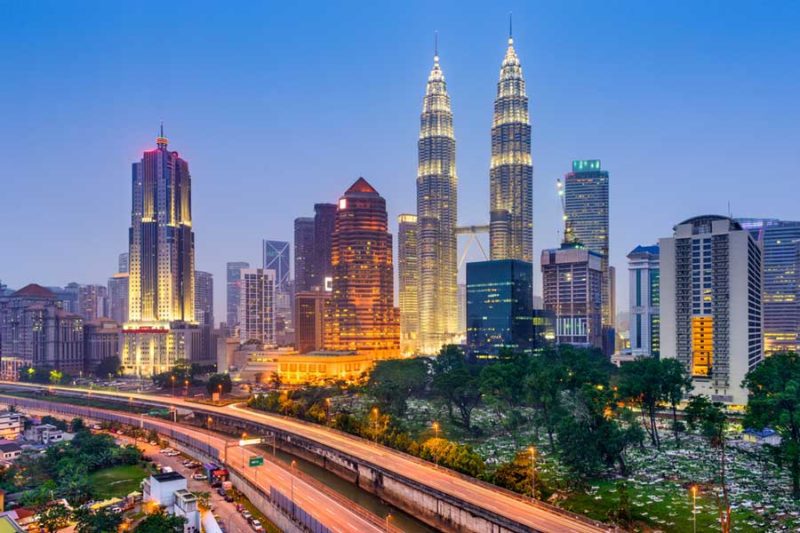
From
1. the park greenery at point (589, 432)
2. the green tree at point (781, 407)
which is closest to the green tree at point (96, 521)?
the park greenery at point (589, 432)

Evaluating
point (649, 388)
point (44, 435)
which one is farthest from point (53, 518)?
point (649, 388)

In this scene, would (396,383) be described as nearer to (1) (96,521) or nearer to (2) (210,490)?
(2) (210,490)

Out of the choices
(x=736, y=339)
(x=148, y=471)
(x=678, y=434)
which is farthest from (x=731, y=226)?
(x=148, y=471)

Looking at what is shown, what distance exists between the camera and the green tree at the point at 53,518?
172 ft

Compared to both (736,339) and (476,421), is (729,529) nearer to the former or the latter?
(476,421)

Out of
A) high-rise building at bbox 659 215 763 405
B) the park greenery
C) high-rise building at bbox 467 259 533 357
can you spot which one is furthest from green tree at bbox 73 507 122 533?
high-rise building at bbox 467 259 533 357

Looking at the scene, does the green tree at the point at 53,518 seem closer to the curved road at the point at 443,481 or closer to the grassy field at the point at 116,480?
the grassy field at the point at 116,480

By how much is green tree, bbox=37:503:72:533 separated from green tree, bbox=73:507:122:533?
114 cm

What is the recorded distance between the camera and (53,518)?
52.7 m

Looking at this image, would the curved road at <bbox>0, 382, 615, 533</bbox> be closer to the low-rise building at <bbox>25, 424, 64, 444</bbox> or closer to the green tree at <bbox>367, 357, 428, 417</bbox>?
the green tree at <bbox>367, 357, 428, 417</bbox>

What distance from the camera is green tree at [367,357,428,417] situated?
108 meters

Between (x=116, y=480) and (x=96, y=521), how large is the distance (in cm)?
2509

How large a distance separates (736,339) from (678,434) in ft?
107

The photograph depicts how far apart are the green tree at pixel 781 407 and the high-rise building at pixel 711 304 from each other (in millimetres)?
12790
